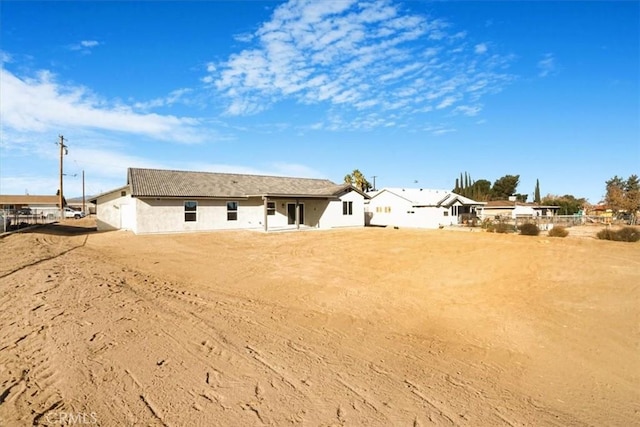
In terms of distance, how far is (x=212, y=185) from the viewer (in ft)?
87.6

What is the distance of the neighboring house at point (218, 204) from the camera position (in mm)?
23062

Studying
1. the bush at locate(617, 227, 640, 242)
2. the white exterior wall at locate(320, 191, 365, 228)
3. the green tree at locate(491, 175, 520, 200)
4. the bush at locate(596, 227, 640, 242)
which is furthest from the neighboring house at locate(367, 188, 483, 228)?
the green tree at locate(491, 175, 520, 200)

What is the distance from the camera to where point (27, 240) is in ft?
61.0

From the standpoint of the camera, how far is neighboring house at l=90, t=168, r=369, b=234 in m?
23.1

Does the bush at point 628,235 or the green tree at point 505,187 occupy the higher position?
the green tree at point 505,187

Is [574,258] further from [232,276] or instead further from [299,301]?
[232,276]

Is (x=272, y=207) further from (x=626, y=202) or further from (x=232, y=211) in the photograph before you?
(x=626, y=202)

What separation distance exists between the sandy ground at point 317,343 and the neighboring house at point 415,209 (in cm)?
2368

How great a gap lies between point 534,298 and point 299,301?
6299 mm

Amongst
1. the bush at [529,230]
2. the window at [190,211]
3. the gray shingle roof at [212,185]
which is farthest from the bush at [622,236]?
the window at [190,211]

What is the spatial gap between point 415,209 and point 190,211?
74.6 ft

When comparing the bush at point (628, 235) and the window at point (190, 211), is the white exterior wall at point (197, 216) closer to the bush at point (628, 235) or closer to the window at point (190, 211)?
the window at point (190, 211)

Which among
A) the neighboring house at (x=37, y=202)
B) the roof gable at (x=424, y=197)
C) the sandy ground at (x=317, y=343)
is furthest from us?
the neighboring house at (x=37, y=202)

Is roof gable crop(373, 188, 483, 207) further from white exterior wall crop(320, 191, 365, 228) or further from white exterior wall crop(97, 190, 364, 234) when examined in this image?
white exterior wall crop(97, 190, 364, 234)
